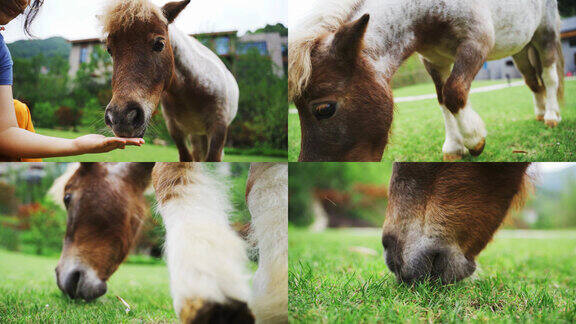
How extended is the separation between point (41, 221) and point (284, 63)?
4.47 feet

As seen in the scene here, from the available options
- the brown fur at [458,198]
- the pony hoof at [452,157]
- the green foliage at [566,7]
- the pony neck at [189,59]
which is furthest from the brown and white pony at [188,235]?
the green foliage at [566,7]

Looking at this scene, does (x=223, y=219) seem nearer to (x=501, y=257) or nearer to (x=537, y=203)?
(x=501, y=257)

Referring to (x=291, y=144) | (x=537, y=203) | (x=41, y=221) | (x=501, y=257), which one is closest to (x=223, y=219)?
(x=291, y=144)

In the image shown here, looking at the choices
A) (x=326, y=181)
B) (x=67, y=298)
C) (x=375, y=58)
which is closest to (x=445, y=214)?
(x=375, y=58)

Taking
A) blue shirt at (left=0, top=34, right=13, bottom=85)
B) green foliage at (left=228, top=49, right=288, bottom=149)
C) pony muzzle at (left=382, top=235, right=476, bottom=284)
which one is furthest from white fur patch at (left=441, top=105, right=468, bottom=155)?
blue shirt at (left=0, top=34, right=13, bottom=85)

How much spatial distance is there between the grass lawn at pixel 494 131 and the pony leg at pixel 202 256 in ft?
2.76

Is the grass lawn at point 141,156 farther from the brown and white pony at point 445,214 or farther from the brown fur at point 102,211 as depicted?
the brown and white pony at point 445,214

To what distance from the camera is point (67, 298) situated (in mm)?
1706

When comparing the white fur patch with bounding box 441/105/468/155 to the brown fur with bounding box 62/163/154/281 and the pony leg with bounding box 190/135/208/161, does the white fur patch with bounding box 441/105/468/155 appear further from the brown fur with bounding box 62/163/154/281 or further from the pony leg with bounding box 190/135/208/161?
the brown fur with bounding box 62/163/154/281

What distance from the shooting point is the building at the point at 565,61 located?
179cm

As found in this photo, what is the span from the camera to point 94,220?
169 centimetres

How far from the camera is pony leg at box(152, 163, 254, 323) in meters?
1.13

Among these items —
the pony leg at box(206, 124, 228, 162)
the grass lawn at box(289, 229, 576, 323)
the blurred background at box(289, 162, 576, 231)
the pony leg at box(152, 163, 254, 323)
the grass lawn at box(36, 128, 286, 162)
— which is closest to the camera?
the pony leg at box(152, 163, 254, 323)

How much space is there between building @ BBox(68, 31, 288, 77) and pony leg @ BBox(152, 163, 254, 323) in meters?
0.61
